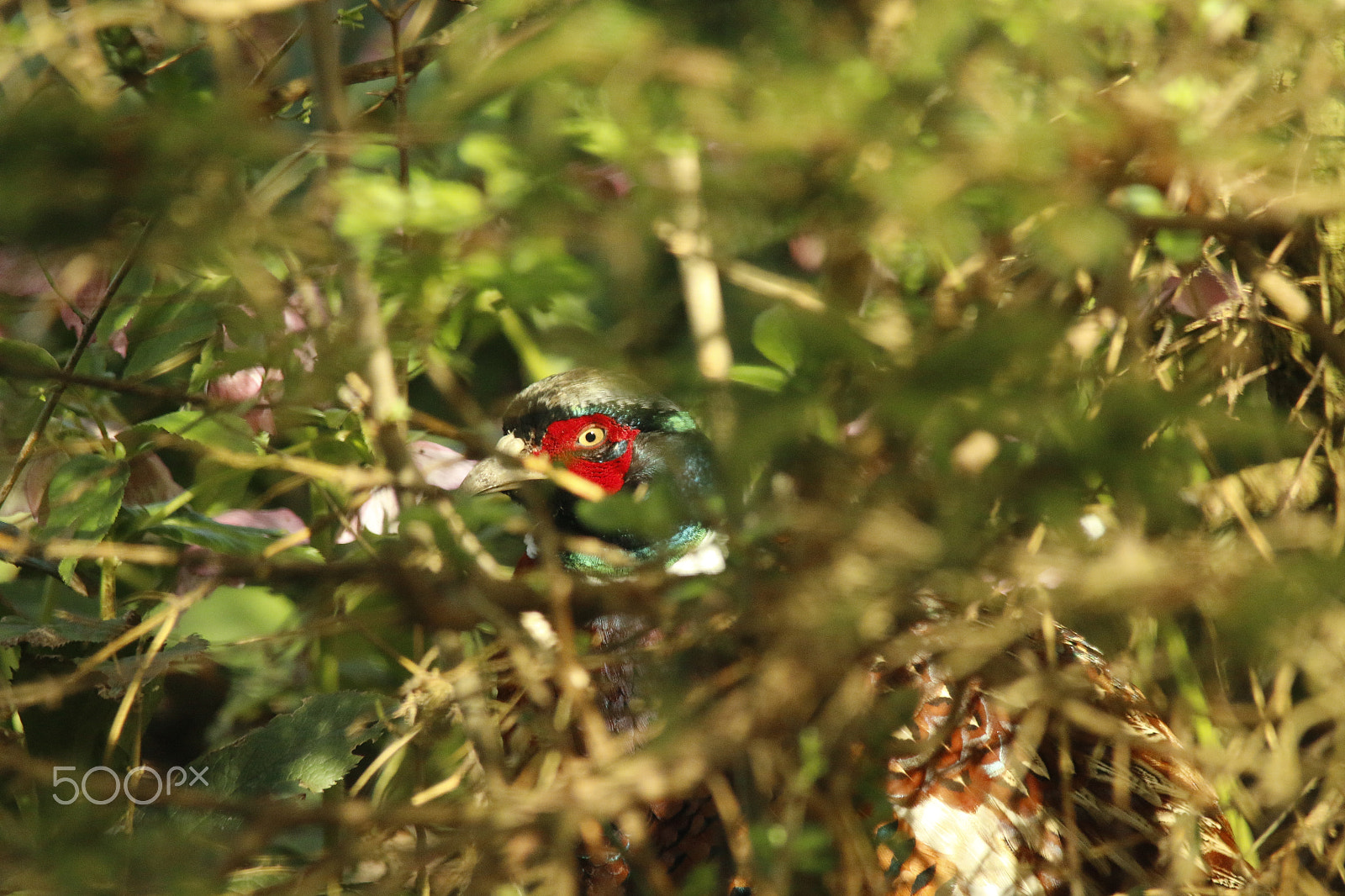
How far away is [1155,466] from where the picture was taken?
88 centimetres

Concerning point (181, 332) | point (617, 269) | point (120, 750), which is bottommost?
point (120, 750)

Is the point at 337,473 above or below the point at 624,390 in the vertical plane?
above

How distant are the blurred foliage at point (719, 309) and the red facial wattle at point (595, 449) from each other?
21.9 inches

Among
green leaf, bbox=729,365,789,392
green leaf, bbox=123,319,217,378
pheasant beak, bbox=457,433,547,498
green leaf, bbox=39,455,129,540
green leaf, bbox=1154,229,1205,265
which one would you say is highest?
green leaf, bbox=1154,229,1205,265

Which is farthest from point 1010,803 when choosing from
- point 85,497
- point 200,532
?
point 85,497

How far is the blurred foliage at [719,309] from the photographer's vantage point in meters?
0.83

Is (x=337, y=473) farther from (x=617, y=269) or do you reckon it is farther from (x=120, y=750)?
(x=120, y=750)

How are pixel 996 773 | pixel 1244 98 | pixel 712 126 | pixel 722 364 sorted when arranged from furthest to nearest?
pixel 996 773 < pixel 1244 98 < pixel 722 364 < pixel 712 126

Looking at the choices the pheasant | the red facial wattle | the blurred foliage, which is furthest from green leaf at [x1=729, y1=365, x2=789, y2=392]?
the red facial wattle

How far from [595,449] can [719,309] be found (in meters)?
0.92

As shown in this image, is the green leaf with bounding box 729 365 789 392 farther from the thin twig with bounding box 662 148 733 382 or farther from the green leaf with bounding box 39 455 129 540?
the green leaf with bounding box 39 455 129 540

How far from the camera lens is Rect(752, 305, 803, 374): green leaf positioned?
2.89 feet

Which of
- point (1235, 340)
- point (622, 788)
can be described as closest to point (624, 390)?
point (1235, 340)

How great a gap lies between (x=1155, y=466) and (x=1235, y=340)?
3.38 ft
